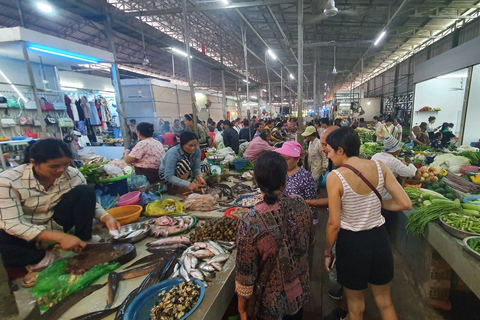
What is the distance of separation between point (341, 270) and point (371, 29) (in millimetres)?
14965

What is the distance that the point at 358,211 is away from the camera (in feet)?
6.53

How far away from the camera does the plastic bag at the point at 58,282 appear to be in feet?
6.12

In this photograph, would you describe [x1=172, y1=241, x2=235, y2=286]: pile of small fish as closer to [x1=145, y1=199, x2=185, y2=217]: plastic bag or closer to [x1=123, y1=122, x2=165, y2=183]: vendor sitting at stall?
[x1=145, y1=199, x2=185, y2=217]: plastic bag

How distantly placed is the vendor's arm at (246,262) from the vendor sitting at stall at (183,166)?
2496 millimetres

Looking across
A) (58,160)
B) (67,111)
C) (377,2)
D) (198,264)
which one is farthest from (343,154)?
(377,2)

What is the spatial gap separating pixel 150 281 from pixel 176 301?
0.39 m

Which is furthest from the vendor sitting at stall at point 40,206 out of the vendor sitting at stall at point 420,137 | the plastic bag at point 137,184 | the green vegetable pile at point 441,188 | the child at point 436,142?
the child at point 436,142

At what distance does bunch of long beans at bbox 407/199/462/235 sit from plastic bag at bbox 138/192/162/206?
3.70 meters

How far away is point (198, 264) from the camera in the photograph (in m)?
2.22

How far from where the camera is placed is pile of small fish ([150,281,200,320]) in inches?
65.2

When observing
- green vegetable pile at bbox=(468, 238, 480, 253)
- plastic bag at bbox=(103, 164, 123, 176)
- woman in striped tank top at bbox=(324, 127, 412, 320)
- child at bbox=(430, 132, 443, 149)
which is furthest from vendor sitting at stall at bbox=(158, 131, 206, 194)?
child at bbox=(430, 132, 443, 149)

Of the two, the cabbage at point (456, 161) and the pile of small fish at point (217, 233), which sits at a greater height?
the cabbage at point (456, 161)

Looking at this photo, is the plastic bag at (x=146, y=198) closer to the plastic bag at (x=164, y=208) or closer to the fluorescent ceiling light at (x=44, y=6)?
the plastic bag at (x=164, y=208)

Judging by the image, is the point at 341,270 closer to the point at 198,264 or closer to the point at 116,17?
the point at 198,264
